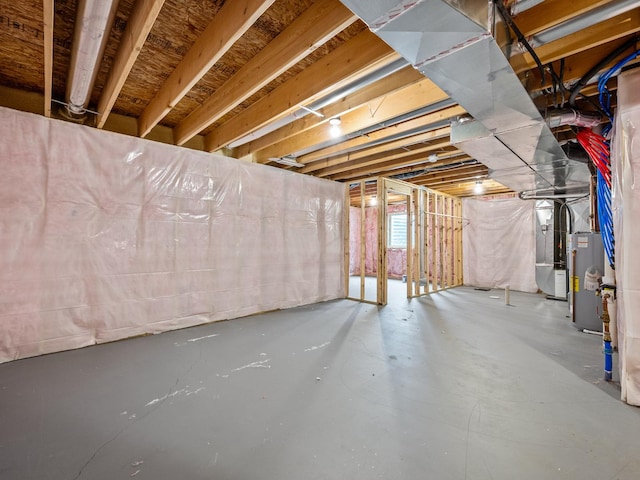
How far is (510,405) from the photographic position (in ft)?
5.90

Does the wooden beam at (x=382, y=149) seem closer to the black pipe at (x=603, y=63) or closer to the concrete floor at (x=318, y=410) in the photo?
the black pipe at (x=603, y=63)

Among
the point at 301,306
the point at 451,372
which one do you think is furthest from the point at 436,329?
the point at 301,306

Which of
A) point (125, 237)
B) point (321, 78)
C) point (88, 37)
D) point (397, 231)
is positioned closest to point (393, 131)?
point (321, 78)

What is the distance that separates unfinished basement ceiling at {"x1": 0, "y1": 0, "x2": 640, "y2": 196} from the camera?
1608 millimetres

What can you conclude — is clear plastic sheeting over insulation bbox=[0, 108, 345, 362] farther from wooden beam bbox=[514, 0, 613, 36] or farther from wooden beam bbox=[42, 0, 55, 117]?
wooden beam bbox=[514, 0, 613, 36]

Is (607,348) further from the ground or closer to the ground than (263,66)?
closer to the ground

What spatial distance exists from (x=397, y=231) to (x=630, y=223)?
22.4 feet

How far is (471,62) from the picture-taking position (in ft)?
4.93

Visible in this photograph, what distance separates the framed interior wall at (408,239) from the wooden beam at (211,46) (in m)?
3.09

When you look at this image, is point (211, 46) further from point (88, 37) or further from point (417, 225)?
point (417, 225)

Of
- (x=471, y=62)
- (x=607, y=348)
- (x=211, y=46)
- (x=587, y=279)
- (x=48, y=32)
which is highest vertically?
(x=211, y=46)

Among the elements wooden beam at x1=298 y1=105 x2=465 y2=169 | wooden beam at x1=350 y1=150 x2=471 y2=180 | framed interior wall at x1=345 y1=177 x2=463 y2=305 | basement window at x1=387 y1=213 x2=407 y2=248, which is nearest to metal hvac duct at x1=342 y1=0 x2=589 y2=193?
wooden beam at x1=298 y1=105 x2=465 y2=169

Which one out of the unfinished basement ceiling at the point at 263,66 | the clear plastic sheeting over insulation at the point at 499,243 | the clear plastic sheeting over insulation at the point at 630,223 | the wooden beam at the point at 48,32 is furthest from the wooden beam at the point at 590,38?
the clear plastic sheeting over insulation at the point at 499,243

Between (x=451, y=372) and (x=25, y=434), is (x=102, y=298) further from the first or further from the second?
(x=451, y=372)
